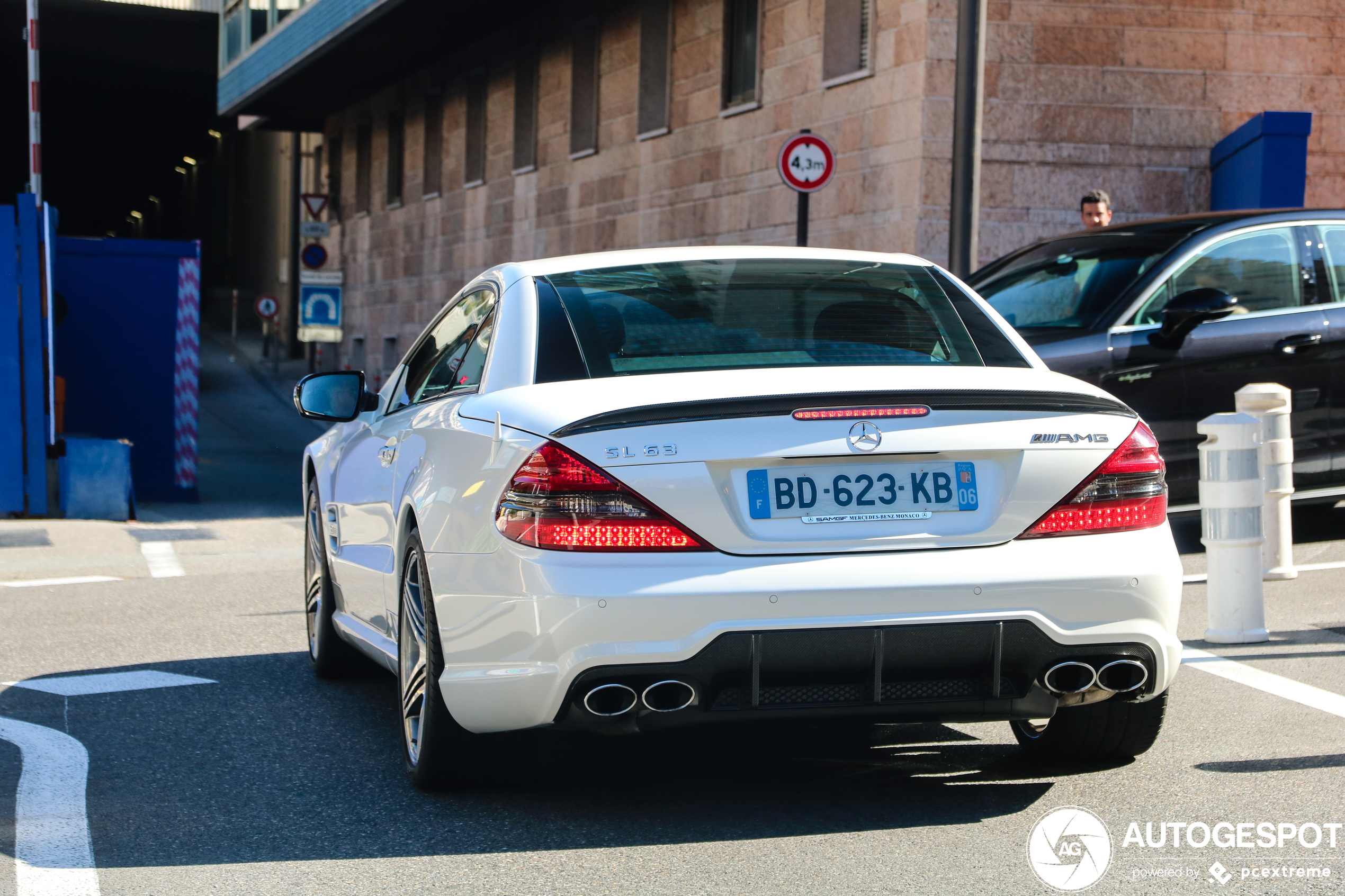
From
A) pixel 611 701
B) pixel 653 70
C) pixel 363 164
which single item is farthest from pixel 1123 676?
pixel 363 164

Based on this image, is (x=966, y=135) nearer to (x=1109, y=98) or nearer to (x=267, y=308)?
(x=1109, y=98)

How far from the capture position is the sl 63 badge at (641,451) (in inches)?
164

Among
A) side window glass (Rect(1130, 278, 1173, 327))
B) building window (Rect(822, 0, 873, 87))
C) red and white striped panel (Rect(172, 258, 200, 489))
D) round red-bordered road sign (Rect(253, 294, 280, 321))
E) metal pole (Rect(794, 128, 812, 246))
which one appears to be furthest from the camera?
round red-bordered road sign (Rect(253, 294, 280, 321))

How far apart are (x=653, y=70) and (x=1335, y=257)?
14.6 m

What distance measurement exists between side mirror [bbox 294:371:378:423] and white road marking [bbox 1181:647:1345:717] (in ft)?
9.51

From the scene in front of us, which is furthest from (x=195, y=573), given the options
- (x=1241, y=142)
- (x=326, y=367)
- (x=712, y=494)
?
(x=326, y=367)

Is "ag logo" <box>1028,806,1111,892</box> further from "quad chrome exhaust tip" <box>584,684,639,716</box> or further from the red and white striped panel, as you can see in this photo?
the red and white striped panel

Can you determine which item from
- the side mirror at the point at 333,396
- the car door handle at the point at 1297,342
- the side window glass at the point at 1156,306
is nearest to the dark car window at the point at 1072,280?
the side window glass at the point at 1156,306

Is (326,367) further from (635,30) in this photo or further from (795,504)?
(795,504)

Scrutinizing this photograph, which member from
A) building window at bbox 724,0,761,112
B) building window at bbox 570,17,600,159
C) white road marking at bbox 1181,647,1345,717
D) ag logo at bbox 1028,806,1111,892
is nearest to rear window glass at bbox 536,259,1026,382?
ag logo at bbox 1028,806,1111,892

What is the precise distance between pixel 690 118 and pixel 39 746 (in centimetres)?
1736

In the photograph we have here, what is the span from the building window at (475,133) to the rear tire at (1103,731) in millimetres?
25778

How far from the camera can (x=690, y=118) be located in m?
22.1

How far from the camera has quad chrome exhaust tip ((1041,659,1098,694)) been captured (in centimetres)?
433
